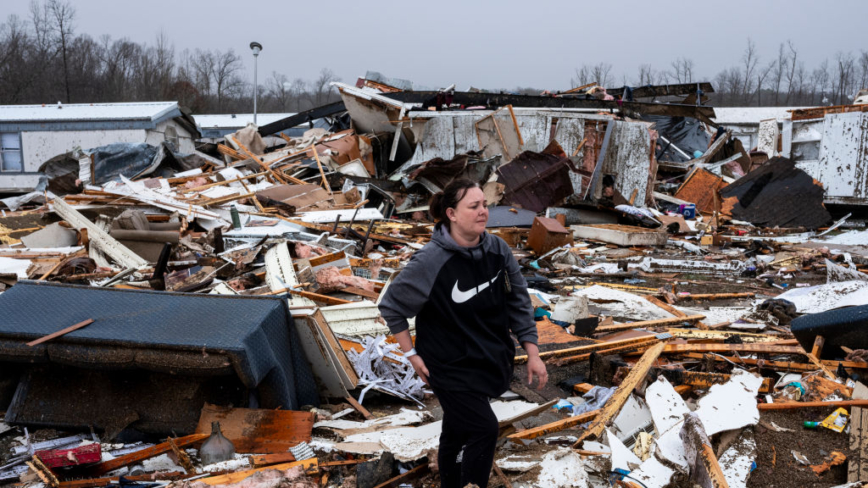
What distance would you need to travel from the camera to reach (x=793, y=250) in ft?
33.6

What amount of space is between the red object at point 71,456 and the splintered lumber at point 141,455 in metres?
0.07

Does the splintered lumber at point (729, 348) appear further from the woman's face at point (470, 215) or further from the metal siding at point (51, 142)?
the metal siding at point (51, 142)

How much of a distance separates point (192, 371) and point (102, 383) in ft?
2.75

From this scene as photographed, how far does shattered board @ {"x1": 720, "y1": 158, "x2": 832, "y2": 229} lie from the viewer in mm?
13430

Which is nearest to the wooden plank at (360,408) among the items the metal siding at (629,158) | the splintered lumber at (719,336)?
the splintered lumber at (719,336)

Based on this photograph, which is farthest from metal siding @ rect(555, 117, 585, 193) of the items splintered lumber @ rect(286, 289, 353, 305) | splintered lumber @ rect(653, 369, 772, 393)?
splintered lumber @ rect(653, 369, 772, 393)

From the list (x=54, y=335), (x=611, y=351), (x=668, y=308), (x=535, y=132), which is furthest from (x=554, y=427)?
(x=535, y=132)

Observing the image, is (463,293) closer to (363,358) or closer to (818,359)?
(363,358)

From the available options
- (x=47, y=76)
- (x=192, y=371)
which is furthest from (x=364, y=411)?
(x=47, y=76)

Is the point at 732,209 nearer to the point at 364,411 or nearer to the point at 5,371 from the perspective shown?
the point at 364,411

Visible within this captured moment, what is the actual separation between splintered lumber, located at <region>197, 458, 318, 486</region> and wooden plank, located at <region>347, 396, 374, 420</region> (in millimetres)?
831

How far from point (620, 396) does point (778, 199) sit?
12134mm

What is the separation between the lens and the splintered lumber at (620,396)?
3502mm

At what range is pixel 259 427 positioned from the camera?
3508 mm
